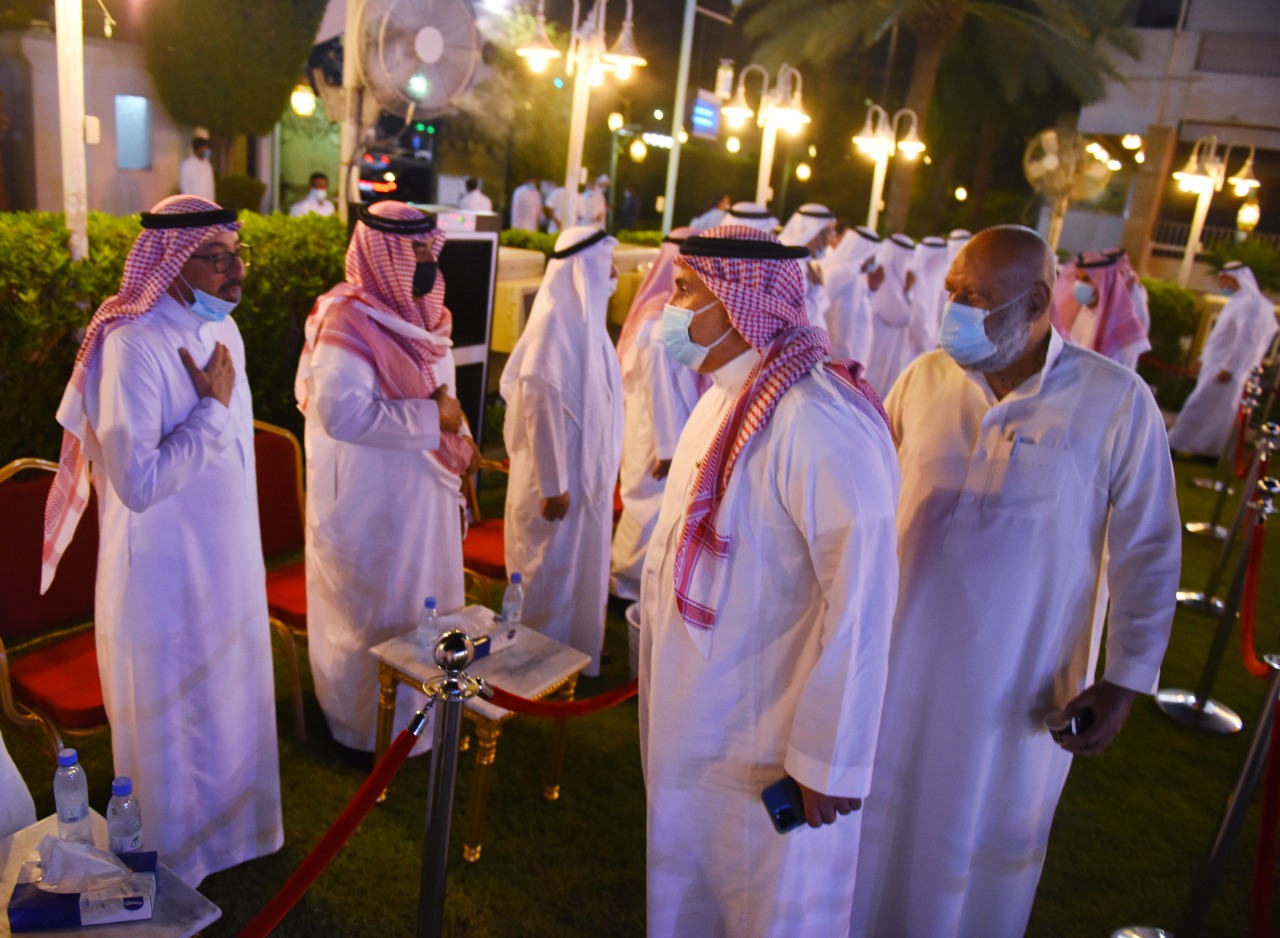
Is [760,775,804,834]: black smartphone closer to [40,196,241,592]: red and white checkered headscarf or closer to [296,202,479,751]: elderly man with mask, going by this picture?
[296,202,479,751]: elderly man with mask

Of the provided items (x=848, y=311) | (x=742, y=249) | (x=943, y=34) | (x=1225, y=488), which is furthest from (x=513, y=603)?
(x=943, y=34)

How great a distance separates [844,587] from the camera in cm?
179

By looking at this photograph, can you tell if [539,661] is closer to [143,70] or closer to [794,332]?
[794,332]

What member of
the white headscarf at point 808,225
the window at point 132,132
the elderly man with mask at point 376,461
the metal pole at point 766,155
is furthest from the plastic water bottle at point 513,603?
the window at point 132,132

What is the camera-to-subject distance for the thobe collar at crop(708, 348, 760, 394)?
2.09m

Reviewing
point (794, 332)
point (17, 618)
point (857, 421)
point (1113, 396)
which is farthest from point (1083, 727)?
point (17, 618)

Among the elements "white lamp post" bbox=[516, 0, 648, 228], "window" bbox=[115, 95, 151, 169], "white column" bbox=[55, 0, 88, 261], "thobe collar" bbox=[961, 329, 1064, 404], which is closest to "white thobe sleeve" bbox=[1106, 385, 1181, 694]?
"thobe collar" bbox=[961, 329, 1064, 404]

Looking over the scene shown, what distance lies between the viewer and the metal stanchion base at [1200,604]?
5738mm

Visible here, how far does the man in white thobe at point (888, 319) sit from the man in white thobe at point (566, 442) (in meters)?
5.00

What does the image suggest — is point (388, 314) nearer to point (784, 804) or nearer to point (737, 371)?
point (737, 371)

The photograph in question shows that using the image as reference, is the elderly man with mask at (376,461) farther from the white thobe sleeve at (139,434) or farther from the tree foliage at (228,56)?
the tree foliage at (228,56)

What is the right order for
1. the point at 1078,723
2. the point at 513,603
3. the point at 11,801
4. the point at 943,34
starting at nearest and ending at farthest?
the point at 11,801
the point at 1078,723
the point at 513,603
the point at 943,34

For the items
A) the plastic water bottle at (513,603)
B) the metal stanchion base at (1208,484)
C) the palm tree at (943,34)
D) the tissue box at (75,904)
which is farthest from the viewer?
the palm tree at (943,34)

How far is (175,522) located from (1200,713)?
4.41 metres
